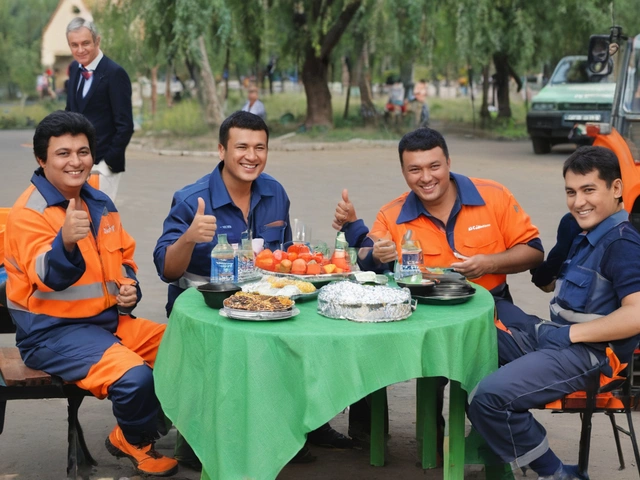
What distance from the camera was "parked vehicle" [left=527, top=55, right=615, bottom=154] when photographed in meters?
20.6

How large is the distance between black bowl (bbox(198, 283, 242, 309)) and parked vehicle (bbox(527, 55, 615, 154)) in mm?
17436

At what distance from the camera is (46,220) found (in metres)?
4.43

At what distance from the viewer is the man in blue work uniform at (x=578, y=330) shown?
3.96 metres

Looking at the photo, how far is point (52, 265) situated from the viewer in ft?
13.7

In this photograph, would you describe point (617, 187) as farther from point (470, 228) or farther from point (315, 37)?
point (315, 37)

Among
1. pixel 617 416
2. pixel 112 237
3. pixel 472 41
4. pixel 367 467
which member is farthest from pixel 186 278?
pixel 472 41

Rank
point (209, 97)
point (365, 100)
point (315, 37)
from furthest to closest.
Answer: point (365, 100) < point (209, 97) < point (315, 37)

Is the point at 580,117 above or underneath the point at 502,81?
underneath

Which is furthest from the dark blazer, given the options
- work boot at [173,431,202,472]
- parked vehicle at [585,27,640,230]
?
parked vehicle at [585,27,640,230]

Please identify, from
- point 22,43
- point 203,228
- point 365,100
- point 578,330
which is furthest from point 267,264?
point 22,43

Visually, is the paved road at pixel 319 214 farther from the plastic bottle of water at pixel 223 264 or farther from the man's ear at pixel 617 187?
the man's ear at pixel 617 187

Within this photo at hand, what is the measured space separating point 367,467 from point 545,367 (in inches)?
50.9

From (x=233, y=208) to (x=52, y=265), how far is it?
48.1 inches

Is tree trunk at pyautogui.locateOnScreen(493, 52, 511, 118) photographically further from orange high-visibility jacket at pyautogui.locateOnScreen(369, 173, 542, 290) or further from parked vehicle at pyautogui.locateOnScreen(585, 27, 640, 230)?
orange high-visibility jacket at pyautogui.locateOnScreen(369, 173, 542, 290)
